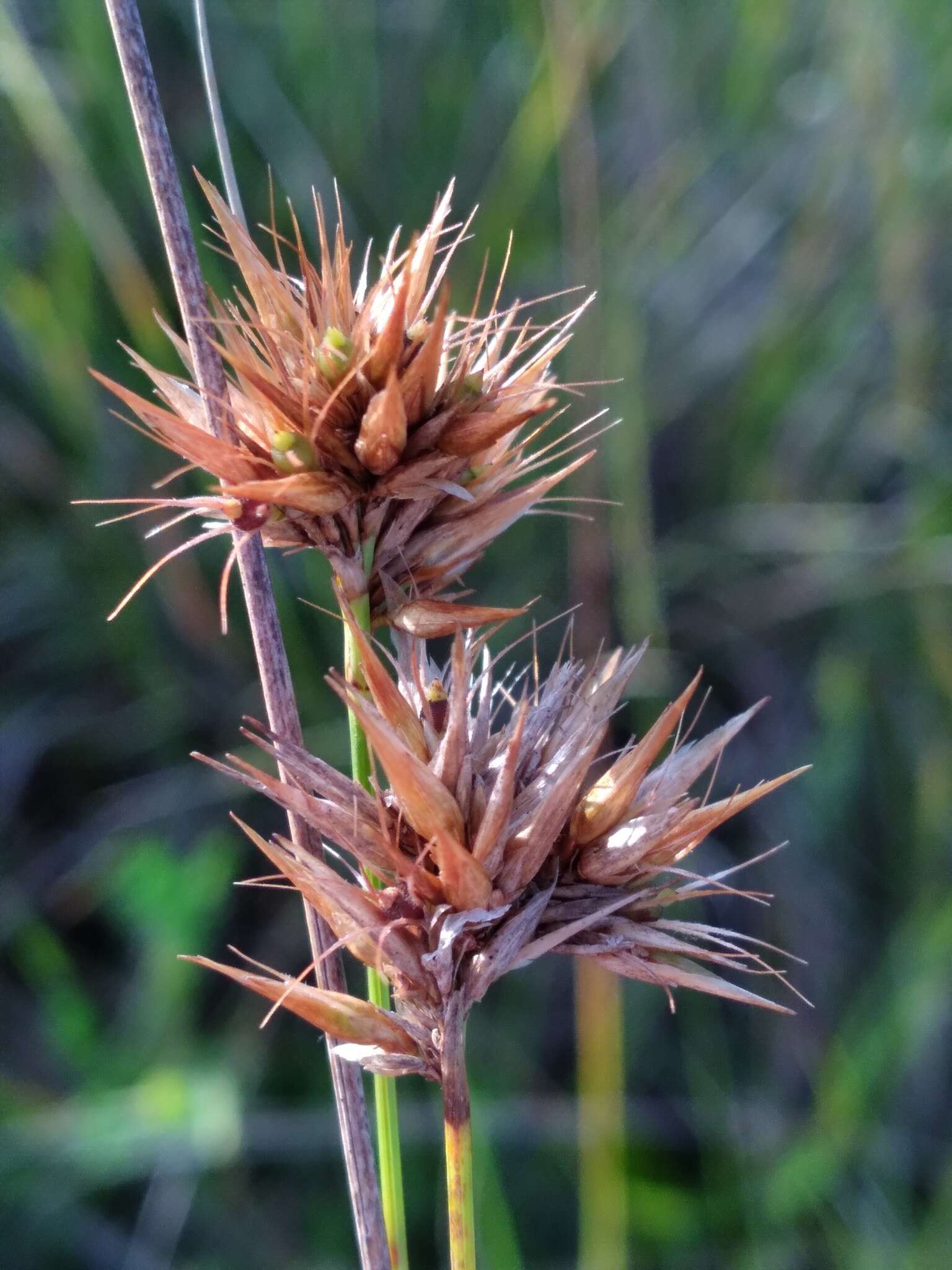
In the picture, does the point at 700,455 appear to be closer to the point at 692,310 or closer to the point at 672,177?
the point at 692,310

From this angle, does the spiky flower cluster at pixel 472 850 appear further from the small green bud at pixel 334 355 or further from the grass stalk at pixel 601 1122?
the grass stalk at pixel 601 1122

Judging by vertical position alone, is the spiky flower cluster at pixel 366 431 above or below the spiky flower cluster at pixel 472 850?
above

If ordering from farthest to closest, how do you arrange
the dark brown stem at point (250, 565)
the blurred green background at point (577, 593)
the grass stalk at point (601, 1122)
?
→ the blurred green background at point (577, 593), the grass stalk at point (601, 1122), the dark brown stem at point (250, 565)

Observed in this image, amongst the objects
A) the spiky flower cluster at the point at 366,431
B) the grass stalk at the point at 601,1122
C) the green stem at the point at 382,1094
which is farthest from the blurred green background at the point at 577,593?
the spiky flower cluster at the point at 366,431

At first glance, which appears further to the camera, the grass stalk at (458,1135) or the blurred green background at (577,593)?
the blurred green background at (577,593)

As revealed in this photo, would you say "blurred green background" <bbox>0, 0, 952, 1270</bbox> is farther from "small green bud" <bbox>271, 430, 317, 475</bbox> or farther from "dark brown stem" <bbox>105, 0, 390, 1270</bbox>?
"small green bud" <bbox>271, 430, 317, 475</bbox>

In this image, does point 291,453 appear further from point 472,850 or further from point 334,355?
point 472,850

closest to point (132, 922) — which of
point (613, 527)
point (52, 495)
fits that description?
point (52, 495)

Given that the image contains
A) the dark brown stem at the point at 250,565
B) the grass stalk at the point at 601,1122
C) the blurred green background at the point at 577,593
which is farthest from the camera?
the blurred green background at the point at 577,593
